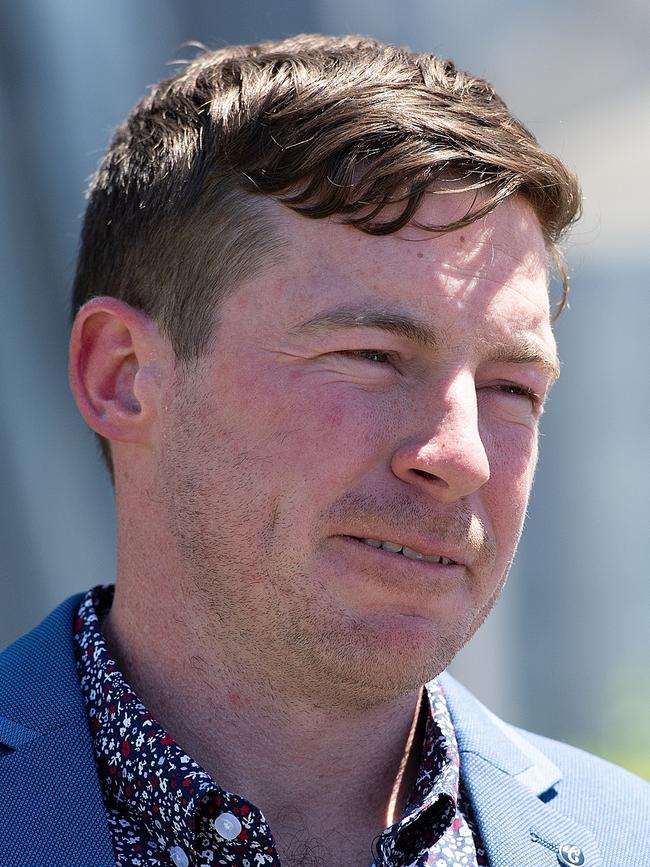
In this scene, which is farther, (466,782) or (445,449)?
(466,782)

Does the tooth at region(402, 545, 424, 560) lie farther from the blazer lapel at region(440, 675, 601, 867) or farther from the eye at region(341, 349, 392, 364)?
the blazer lapel at region(440, 675, 601, 867)

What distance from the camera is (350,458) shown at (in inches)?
65.2

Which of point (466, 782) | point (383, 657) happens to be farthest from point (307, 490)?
point (466, 782)

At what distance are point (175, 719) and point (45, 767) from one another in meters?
0.24

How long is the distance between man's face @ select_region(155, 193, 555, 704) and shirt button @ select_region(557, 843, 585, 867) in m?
0.44

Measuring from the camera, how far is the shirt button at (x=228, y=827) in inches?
62.7

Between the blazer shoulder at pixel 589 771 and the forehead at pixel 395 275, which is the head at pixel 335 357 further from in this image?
the blazer shoulder at pixel 589 771

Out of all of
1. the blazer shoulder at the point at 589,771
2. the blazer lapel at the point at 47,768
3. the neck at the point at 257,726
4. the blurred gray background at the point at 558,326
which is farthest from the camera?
the blurred gray background at the point at 558,326

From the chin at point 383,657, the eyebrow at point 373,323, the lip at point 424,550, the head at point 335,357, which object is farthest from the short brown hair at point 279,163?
the chin at point 383,657

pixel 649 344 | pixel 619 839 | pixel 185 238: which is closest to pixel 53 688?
pixel 185 238

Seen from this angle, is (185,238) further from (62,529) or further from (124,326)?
(62,529)

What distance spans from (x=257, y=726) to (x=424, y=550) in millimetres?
426

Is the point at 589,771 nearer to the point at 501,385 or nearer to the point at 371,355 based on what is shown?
the point at 501,385

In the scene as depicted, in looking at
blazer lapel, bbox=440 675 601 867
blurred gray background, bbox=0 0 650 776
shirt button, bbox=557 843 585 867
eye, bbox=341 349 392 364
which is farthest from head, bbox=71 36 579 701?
blurred gray background, bbox=0 0 650 776
